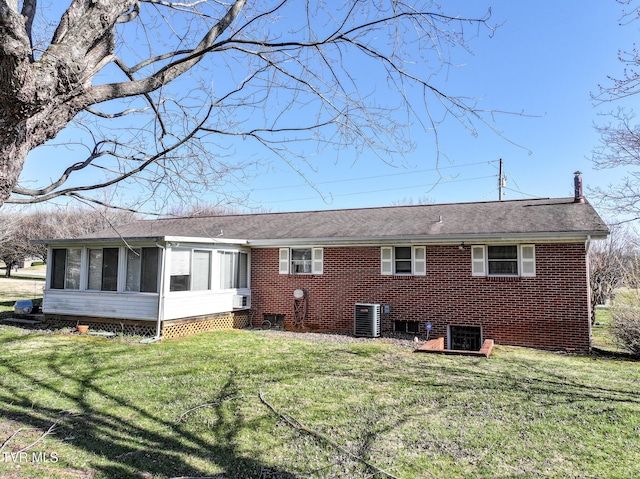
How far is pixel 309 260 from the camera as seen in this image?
13602mm

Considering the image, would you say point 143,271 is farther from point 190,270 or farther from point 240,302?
point 240,302

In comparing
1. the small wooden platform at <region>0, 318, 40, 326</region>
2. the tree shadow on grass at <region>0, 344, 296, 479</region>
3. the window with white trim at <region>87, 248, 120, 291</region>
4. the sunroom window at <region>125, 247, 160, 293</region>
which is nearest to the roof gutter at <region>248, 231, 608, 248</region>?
the sunroom window at <region>125, 247, 160, 293</region>

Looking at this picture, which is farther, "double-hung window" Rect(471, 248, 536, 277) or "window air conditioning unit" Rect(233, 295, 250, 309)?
"window air conditioning unit" Rect(233, 295, 250, 309)

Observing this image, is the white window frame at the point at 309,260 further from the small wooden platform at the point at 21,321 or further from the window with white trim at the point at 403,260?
the small wooden platform at the point at 21,321

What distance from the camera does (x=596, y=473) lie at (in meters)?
3.74

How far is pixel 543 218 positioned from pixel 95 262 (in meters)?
12.7

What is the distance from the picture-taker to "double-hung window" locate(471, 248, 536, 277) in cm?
1101

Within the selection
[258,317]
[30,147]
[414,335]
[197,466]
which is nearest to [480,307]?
[414,335]

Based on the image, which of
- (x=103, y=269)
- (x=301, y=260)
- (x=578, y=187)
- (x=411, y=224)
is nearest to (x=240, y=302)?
(x=301, y=260)

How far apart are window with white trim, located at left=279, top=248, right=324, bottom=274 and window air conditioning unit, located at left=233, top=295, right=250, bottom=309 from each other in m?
1.51

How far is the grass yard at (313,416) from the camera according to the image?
12.8ft

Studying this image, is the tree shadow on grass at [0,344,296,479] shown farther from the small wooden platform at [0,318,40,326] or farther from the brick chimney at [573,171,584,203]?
the brick chimney at [573,171,584,203]

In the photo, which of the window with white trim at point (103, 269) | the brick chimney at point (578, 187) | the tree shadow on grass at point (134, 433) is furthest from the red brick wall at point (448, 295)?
the tree shadow on grass at point (134, 433)

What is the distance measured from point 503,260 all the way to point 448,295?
5.69 ft
